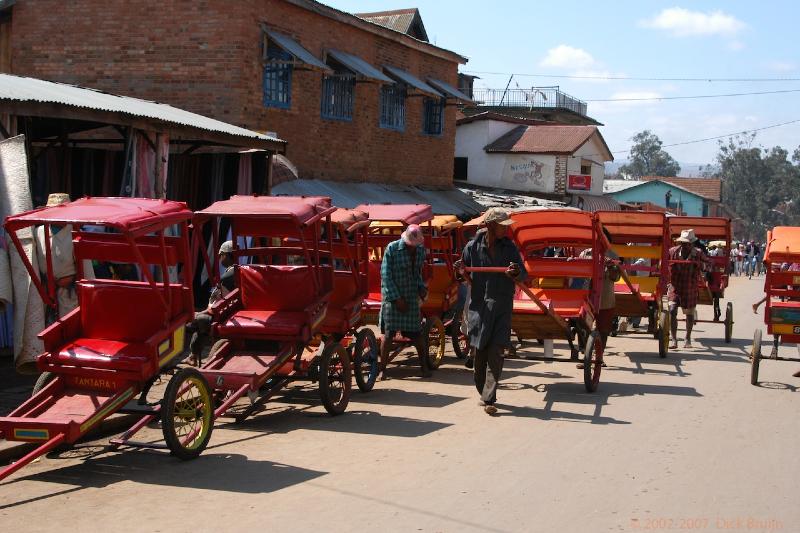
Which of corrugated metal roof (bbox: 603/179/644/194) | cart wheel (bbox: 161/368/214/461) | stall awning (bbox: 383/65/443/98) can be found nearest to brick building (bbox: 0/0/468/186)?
stall awning (bbox: 383/65/443/98)

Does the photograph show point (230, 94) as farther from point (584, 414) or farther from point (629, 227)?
point (584, 414)

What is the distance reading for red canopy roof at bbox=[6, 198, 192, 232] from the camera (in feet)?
25.1

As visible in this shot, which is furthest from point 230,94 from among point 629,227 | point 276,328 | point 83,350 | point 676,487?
point 676,487

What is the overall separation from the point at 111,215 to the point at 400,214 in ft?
22.2

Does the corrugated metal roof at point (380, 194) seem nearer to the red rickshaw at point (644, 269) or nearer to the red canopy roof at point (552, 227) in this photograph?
the red rickshaw at point (644, 269)

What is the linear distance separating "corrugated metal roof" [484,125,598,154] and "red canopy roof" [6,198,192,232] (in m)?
35.3

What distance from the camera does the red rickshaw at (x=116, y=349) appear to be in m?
7.68

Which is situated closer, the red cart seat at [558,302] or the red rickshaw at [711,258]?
the red cart seat at [558,302]

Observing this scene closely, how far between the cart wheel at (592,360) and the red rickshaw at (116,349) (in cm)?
505

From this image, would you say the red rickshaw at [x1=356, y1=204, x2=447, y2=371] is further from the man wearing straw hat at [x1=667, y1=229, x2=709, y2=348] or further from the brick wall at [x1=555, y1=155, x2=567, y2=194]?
the brick wall at [x1=555, y1=155, x2=567, y2=194]

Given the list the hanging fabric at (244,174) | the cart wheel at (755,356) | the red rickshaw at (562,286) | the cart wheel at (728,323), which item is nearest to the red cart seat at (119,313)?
the red rickshaw at (562,286)

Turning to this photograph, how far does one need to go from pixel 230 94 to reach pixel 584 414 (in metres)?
13.9

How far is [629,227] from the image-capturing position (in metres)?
16.9

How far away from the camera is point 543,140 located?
143 feet
